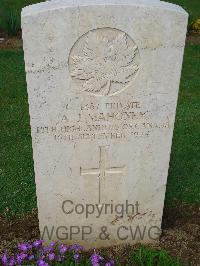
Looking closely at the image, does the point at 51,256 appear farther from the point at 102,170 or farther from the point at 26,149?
the point at 26,149

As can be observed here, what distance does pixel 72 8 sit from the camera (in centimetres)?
294

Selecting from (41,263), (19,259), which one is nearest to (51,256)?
(41,263)

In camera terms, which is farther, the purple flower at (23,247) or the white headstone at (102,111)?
the purple flower at (23,247)

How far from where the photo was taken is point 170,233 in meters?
4.02

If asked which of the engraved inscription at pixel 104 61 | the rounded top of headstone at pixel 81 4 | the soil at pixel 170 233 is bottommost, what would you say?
the soil at pixel 170 233

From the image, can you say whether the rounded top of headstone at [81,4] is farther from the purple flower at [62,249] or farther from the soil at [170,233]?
the soil at [170,233]

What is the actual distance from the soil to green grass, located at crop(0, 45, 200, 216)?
161 mm

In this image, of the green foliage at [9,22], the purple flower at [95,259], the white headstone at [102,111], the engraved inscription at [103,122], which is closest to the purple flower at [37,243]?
the white headstone at [102,111]

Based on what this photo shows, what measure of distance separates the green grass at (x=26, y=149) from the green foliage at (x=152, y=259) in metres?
0.98

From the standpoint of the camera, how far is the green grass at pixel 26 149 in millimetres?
4645

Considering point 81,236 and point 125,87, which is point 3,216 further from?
point 125,87

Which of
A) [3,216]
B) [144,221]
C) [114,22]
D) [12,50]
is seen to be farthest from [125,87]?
[12,50]

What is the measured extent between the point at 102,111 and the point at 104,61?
38 cm

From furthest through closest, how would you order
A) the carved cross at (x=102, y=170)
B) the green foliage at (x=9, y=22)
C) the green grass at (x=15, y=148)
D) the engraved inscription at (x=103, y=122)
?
the green foliage at (x=9, y=22), the green grass at (x=15, y=148), the carved cross at (x=102, y=170), the engraved inscription at (x=103, y=122)
